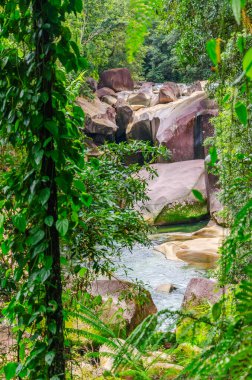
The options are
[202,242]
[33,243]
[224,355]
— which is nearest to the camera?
[224,355]

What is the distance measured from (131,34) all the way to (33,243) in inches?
31.6

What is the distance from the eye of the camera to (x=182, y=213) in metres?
12.7

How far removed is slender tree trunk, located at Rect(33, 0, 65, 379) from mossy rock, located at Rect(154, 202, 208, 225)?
36.5 feet

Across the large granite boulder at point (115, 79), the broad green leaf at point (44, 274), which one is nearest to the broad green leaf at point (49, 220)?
the broad green leaf at point (44, 274)

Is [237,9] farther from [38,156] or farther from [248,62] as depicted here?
[38,156]

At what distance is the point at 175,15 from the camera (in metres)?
5.27

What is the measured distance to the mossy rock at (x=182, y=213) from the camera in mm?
12634

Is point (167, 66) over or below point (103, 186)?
over

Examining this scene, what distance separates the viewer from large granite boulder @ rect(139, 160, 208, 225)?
41.5 feet

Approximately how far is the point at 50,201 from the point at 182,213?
37.4ft

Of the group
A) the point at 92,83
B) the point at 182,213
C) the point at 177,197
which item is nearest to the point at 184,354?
the point at 182,213

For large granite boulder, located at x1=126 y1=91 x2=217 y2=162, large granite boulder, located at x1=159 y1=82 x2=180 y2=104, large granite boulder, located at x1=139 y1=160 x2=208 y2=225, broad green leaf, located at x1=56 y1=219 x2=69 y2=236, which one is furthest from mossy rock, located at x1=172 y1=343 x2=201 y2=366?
large granite boulder, located at x1=159 y1=82 x2=180 y2=104

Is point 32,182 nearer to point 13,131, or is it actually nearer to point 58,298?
point 13,131

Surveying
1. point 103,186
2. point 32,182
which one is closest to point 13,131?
point 32,182
